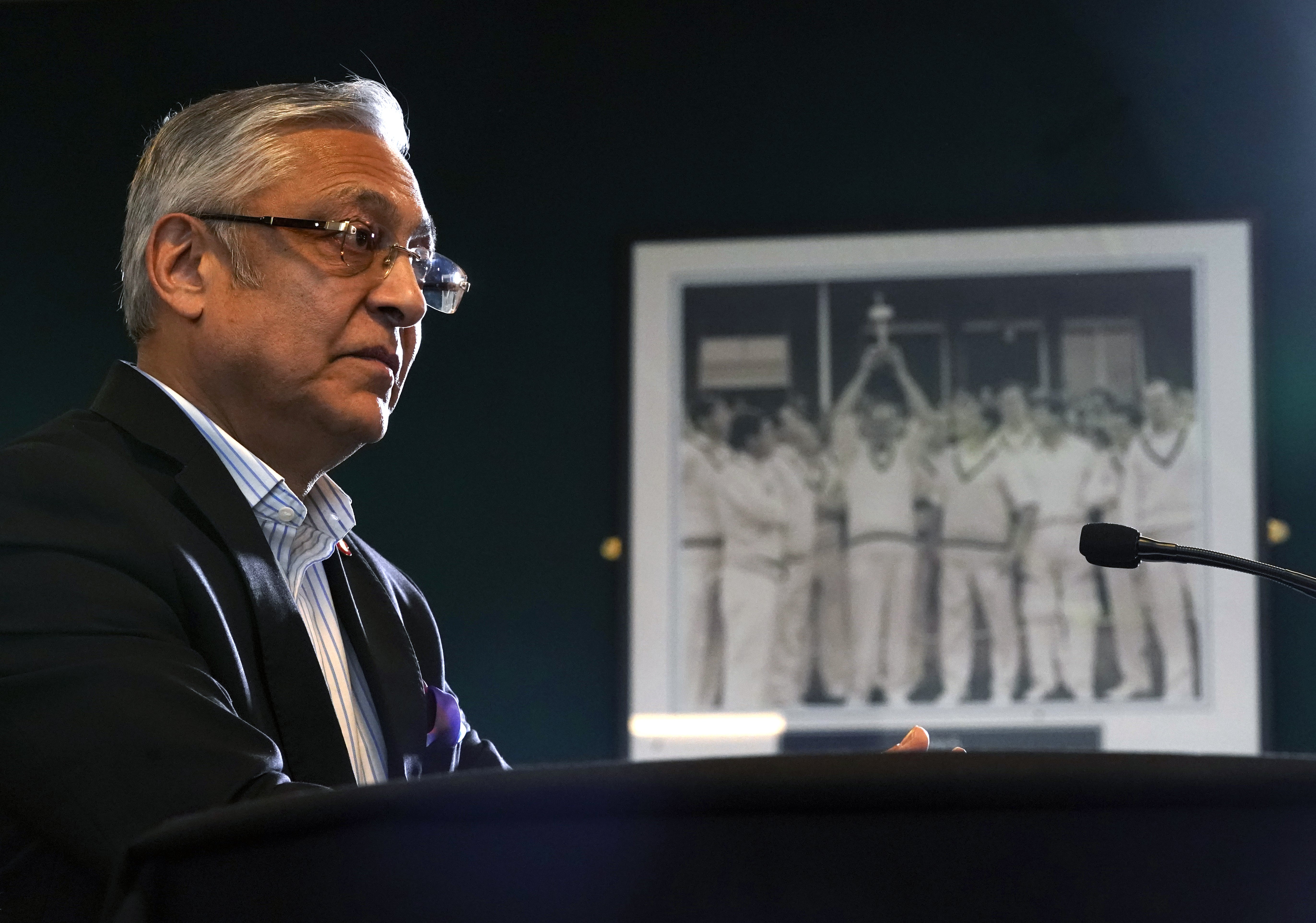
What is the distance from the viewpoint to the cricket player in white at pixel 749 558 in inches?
134

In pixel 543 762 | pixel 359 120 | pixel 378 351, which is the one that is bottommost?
pixel 543 762

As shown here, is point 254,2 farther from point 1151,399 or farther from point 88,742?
point 88,742

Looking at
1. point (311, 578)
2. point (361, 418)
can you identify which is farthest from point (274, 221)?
point (311, 578)

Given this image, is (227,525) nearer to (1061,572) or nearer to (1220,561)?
(1220,561)

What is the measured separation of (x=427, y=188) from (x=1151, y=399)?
186 centimetres

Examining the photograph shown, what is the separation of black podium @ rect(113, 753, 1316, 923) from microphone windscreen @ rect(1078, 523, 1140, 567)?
0.85 metres

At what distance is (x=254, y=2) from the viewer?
3.88 metres

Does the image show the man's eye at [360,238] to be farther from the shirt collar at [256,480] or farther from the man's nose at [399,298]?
the shirt collar at [256,480]

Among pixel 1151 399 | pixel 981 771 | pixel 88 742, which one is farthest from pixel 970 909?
pixel 1151 399

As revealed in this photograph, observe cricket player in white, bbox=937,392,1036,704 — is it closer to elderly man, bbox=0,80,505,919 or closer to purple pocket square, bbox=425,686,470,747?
elderly man, bbox=0,80,505,919

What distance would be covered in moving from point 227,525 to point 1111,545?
31.4 inches

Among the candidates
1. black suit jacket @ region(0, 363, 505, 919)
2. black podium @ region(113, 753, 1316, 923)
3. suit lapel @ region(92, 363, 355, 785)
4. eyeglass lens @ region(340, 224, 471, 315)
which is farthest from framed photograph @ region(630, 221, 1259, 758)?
black podium @ region(113, 753, 1316, 923)

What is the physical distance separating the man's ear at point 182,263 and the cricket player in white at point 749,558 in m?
1.96

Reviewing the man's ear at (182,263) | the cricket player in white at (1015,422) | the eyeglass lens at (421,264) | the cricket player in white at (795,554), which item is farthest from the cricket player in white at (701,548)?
the man's ear at (182,263)
